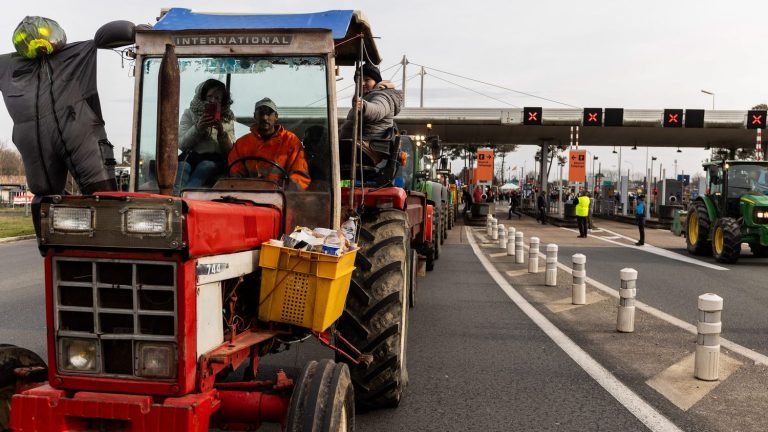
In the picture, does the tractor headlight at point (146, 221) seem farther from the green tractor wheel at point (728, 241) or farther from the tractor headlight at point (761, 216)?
the tractor headlight at point (761, 216)

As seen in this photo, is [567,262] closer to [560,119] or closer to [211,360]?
[211,360]

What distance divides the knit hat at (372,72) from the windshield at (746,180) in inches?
620

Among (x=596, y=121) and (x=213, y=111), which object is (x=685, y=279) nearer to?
(x=213, y=111)

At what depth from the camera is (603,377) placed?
6.52 meters

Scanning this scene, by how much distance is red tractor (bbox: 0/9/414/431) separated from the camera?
2980 millimetres

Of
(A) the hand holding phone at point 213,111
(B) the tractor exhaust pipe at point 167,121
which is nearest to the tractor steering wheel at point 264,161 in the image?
(A) the hand holding phone at point 213,111

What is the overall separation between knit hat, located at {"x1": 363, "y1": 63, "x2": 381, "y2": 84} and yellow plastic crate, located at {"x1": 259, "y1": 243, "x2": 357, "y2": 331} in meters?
2.32

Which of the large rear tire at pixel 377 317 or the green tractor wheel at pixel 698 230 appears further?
the green tractor wheel at pixel 698 230

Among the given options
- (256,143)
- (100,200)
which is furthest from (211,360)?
(256,143)

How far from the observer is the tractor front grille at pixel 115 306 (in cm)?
302

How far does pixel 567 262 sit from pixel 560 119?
21.7 metres

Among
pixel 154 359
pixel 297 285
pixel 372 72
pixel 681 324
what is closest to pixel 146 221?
pixel 154 359

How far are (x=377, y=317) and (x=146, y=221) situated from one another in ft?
7.75

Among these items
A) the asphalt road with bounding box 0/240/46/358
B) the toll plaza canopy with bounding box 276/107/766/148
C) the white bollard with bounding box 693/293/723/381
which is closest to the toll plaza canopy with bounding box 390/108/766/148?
the toll plaza canopy with bounding box 276/107/766/148
